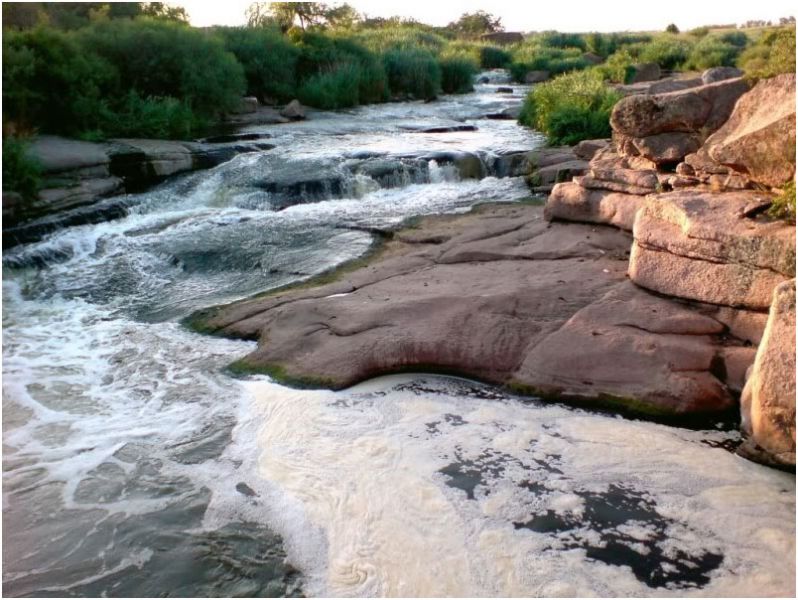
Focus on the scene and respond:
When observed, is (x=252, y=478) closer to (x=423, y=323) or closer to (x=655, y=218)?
(x=423, y=323)

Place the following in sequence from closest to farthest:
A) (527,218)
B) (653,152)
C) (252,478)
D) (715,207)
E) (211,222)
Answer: (252,478)
(715,207)
(653,152)
(527,218)
(211,222)

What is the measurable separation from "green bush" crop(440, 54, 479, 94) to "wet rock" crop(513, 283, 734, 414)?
63.9 ft

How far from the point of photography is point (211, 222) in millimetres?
9039

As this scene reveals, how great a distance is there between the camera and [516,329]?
196 inches

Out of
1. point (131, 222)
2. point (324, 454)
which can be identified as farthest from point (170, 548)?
point (131, 222)

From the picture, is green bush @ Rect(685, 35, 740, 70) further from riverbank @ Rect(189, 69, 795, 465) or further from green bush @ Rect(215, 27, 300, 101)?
riverbank @ Rect(189, 69, 795, 465)

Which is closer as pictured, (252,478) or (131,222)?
(252,478)

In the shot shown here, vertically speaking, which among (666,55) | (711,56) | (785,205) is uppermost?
(666,55)

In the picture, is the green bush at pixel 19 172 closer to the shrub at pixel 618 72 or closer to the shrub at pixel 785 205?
the shrub at pixel 785 205

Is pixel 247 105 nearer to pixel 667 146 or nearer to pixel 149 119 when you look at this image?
pixel 149 119

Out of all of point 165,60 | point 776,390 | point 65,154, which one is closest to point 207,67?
point 165,60

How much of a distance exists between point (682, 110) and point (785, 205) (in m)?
1.96

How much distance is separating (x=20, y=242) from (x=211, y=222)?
2141mm

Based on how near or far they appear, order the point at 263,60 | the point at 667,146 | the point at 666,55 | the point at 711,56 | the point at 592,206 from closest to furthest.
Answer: the point at 667,146
the point at 592,206
the point at 263,60
the point at 711,56
the point at 666,55
